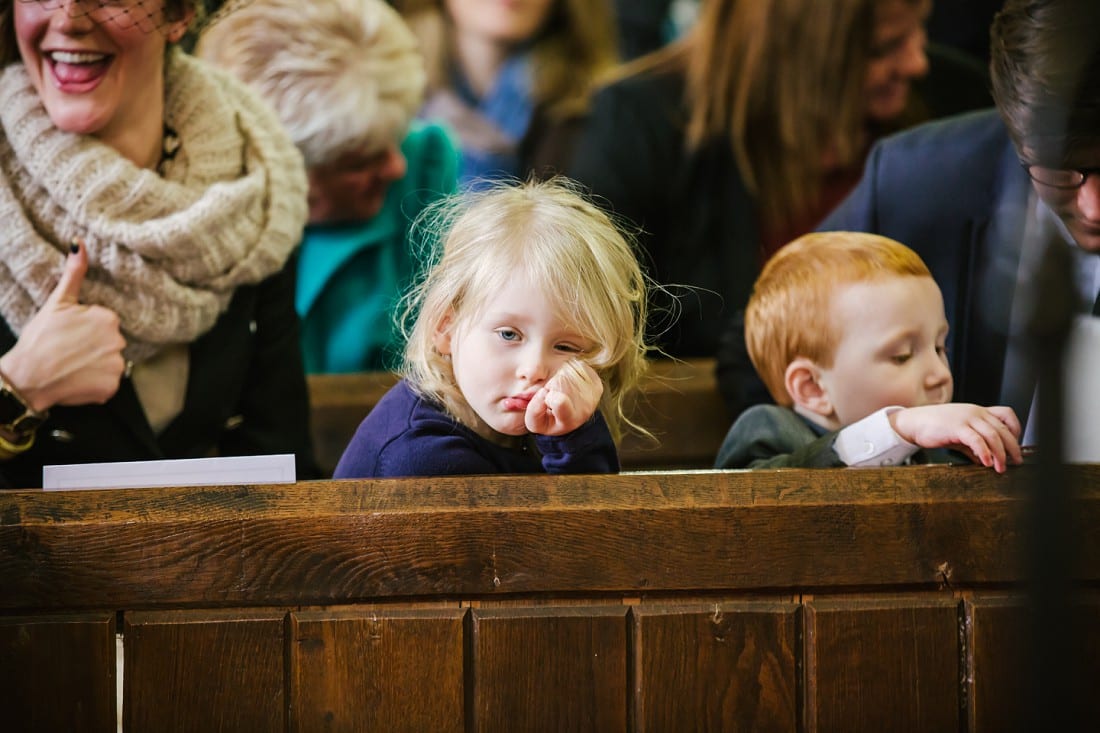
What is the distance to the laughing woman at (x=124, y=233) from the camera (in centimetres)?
158

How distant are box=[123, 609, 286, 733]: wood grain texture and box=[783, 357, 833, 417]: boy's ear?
774 millimetres

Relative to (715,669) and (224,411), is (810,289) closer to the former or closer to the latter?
(715,669)

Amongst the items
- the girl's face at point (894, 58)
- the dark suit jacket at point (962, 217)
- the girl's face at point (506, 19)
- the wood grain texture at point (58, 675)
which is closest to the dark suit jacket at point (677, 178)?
the girl's face at point (894, 58)

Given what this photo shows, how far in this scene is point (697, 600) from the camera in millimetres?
1261

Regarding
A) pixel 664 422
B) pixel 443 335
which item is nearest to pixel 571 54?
pixel 664 422

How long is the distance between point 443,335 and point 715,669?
1.62ft

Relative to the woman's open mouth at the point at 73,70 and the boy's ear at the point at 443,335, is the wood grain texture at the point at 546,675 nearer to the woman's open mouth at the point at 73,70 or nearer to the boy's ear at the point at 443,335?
the boy's ear at the point at 443,335

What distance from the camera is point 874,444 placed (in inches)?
57.2

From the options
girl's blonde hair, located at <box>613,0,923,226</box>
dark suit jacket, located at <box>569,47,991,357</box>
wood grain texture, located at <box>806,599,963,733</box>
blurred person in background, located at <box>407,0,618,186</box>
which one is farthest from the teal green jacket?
wood grain texture, located at <box>806,599,963,733</box>

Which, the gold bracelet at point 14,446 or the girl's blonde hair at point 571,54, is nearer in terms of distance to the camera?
the gold bracelet at point 14,446

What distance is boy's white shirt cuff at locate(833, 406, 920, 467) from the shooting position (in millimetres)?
1437

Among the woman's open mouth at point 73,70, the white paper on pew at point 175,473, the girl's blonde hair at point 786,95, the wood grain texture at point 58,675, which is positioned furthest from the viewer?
the girl's blonde hair at point 786,95

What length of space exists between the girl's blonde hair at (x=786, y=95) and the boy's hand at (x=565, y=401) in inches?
46.7

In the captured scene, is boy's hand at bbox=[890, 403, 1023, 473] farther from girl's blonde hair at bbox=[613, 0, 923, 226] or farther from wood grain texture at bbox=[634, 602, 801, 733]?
girl's blonde hair at bbox=[613, 0, 923, 226]
